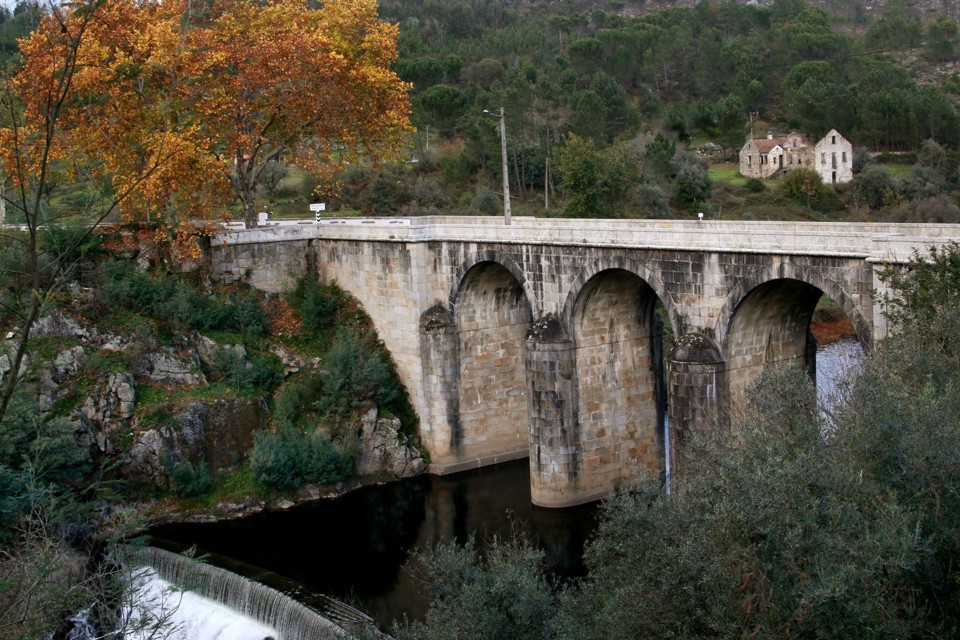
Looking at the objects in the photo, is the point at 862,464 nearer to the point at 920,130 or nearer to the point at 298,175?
the point at 298,175

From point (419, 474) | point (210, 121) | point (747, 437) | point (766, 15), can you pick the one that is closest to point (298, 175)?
point (210, 121)

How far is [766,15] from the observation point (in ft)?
422

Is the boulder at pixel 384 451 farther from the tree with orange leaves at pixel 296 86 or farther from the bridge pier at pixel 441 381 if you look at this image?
the tree with orange leaves at pixel 296 86

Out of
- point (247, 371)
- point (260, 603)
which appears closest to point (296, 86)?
point (247, 371)

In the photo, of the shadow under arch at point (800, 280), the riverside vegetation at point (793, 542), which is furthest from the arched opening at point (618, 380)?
the riverside vegetation at point (793, 542)

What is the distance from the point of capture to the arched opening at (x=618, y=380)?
95.3ft

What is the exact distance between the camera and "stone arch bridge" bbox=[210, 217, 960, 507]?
910 inches

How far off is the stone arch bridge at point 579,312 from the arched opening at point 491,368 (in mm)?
47

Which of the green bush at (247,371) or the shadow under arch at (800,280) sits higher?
the shadow under arch at (800,280)

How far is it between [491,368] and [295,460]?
7.13 meters

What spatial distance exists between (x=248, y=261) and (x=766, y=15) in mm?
107862

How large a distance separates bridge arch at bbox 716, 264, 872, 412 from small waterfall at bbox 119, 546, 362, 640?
1035 cm

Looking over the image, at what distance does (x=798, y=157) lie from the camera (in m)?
74.4

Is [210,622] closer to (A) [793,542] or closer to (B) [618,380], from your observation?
(B) [618,380]
